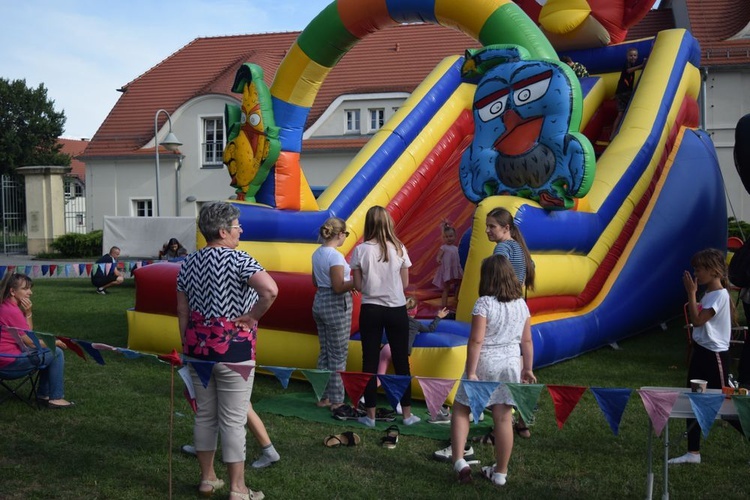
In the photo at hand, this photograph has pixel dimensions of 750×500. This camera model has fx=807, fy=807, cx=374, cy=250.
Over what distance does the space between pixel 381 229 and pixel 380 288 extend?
0.39 meters

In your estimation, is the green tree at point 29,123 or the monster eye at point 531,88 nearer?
the monster eye at point 531,88

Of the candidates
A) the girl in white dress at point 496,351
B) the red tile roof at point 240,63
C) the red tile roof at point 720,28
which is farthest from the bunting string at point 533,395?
the red tile roof at point 240,63

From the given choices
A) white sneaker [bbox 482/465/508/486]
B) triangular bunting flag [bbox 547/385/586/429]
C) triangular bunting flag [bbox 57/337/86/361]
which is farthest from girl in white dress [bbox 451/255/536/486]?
triangular bunting flag [bbox 57/337/86/361]

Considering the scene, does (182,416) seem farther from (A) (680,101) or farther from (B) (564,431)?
(A) (680,101)

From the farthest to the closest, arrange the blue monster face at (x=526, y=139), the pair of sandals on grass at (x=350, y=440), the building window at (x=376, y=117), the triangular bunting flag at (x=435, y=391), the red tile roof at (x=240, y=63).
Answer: the red tile roof at (x=240, y=63)
the building window at (x=376, y=117)
the blue monster face at (x=526, y=139)
the pair of sandals on grass at (x=350, y=440)
the triangular bunting flag at (x=435, y=391)

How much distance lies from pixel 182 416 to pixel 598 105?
22.3ft

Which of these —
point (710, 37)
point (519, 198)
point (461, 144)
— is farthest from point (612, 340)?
point (710, 37)

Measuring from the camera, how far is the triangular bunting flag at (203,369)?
3.98 meters

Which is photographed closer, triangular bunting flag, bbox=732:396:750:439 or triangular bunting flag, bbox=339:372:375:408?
triangular bunting flag, bbox=732:396:750:439

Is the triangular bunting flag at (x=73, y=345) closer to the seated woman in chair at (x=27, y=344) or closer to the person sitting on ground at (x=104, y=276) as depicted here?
the seated woman in chair at (x=27, y=344)

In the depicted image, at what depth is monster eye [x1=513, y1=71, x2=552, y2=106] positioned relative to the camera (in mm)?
6746

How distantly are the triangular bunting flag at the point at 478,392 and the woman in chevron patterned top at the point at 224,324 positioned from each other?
1124mm

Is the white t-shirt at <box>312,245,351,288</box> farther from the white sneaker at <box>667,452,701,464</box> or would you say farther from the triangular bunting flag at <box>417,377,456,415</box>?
the white sneaker at <box>667,452,701,464</box>

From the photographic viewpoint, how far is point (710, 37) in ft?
67.4
